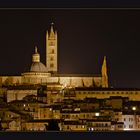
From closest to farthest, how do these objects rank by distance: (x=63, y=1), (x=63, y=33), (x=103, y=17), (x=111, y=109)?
(x=63, y=1) < (x=103, y=17) < (x=63, y=33) < (x=111, y=109)

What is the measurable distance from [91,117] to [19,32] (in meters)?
0.80

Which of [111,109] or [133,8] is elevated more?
[133,8]

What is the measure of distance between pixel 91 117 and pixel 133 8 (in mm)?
1313

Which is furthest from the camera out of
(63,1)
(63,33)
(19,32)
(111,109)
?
(111,109)

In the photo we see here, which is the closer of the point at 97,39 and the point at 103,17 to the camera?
the point at 103,17

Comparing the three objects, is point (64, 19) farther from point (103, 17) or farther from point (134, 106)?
point (134, 106)

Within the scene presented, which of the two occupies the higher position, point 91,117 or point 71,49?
point 71,49

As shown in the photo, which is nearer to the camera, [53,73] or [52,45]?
[52,45]

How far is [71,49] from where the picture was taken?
93.0 inches

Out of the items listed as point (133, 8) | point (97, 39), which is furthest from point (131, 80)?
point (133, 8)
